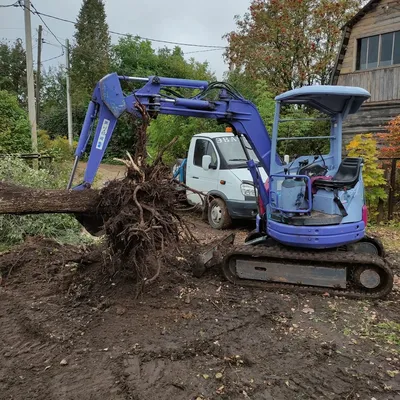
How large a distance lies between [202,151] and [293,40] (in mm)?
13262

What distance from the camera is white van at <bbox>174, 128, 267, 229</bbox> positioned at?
8750 mm

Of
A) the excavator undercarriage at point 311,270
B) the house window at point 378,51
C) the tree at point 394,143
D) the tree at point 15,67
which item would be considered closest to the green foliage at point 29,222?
the excavator undercarriage at point 311,270

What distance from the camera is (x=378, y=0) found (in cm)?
1480

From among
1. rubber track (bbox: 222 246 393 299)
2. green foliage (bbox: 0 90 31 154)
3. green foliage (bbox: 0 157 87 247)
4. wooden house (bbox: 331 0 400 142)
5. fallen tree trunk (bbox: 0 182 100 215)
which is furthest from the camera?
wooden house (bbox: 331 0 400 142)

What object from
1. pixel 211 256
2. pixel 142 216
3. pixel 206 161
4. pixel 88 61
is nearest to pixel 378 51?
pixel 206 161

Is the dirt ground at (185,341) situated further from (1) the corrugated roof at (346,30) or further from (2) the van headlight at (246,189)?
(1) the corrugated roof at (346,30)

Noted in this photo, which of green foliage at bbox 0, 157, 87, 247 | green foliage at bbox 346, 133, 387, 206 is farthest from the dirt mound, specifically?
green foliage at bbox 346, 133, 387, 206

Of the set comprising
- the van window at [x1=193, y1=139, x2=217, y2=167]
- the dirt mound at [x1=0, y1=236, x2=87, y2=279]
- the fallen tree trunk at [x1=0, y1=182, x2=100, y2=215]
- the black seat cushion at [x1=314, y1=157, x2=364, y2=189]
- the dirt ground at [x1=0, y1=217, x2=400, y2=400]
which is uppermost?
the van window at [x1=193, y1=139, x2=217, y2=167]

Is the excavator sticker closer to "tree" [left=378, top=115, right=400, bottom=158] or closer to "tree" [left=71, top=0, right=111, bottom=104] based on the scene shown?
"tree" [left=378, top=115, right=400, bottom=158]

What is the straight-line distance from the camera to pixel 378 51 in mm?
14992

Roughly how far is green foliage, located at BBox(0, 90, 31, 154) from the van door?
23.2 feet

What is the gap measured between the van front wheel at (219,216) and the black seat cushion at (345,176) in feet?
12.8

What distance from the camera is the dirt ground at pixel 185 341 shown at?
10.8 feet

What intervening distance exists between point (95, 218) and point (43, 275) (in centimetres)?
125
